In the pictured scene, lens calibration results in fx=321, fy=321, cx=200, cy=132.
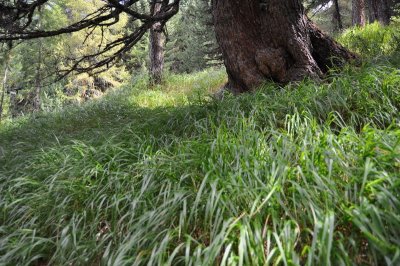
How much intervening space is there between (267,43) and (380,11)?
7.53m

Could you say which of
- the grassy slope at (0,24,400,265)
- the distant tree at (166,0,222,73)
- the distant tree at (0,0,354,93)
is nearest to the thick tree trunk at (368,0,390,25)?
the distant tree at (0,0,354,93)

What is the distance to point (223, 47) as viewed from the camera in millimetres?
4508

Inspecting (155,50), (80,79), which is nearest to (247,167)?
(155,50)

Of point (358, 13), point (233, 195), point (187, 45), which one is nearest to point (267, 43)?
point (233, 195)

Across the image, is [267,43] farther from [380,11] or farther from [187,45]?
[187,45]

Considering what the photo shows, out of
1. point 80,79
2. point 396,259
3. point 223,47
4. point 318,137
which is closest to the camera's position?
point 396,259

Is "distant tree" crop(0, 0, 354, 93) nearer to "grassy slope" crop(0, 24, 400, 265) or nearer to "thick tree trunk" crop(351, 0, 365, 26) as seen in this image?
"grassy slope" crop(0, 24, 400, 265)

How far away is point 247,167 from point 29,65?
26.8 metres

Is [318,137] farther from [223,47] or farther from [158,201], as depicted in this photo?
[223,47]

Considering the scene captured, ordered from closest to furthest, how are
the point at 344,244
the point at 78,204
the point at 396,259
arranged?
the point at 396,259, the point at 344,244, the point at 78,204

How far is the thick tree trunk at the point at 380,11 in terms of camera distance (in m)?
9.55

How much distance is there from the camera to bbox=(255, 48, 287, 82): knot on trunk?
13.6 ft

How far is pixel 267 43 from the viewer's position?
13.9ft

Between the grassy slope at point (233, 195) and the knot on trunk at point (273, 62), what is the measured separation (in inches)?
40.9
